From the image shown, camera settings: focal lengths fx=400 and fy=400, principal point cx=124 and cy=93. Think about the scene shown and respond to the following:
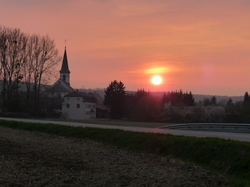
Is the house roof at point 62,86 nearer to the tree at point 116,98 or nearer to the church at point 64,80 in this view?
the church at point 64,80

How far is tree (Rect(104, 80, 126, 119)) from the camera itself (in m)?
100

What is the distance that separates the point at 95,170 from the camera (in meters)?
14.3

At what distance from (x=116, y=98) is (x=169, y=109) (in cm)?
2378

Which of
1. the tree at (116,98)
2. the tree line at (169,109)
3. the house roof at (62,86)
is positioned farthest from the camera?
the house roof at (62,86)

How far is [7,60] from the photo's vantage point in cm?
7269

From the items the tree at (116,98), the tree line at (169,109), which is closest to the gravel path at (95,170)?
the tree line at (169,109)

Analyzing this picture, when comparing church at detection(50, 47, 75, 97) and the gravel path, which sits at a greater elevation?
church at detection(50, 47, 75, 97)

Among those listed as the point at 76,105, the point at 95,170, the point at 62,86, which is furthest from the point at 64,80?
the point at 95,170

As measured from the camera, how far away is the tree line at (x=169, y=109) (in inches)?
2630

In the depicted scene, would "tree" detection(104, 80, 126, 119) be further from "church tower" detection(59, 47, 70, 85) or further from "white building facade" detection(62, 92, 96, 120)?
"church tower" detection(59, 47, 70, 85)

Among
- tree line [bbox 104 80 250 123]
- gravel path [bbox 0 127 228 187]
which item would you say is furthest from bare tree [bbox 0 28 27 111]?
gravel path [bbox 0 127 228 187]

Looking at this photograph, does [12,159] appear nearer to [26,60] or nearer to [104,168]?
[104,168]

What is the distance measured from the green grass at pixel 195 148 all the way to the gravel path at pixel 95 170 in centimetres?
109

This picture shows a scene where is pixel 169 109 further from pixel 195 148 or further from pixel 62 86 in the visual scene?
pixel 62 86
